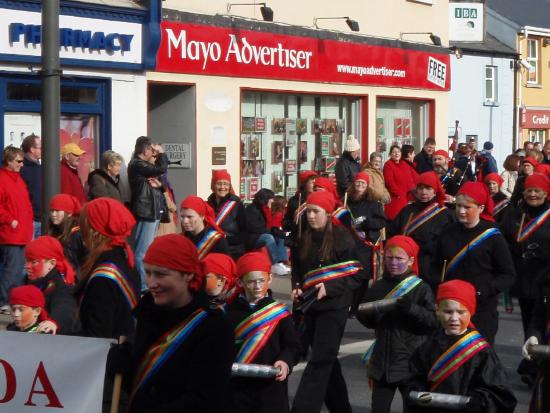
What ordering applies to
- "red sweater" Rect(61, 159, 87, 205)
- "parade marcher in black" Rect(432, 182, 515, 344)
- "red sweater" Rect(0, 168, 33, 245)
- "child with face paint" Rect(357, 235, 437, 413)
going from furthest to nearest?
"red sweater" Rect(61, 159, 87, 205), "red sweater" Rect(0, 168, 33, 245), "parade marcher in black" Rect(432, 182, 515, 344), "child with face paint" Rect(357, 235, 437, 413)

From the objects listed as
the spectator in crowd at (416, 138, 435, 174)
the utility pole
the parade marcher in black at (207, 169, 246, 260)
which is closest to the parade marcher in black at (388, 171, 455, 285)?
the parade marcher in black at (207, 169, 246, 260)

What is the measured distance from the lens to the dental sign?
598 inches

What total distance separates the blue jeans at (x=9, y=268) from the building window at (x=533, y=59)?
29.5 meters

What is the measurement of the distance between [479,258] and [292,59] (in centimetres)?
1252

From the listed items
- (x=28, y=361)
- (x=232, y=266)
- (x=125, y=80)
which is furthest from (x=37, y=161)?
(x=28, y=361)

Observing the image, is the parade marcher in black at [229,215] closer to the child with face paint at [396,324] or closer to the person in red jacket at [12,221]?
the person in red jacket at [12,221]

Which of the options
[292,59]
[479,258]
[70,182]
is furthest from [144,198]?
[292,59]

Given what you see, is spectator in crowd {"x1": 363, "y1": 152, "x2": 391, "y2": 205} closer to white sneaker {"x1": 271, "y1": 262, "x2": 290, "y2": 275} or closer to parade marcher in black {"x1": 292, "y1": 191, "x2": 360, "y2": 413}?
white sneaker {"x1": 271, "y1": 262, "x2": 290, "y2": 275}

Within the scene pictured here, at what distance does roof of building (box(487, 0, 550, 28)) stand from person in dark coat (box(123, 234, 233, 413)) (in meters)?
37.0

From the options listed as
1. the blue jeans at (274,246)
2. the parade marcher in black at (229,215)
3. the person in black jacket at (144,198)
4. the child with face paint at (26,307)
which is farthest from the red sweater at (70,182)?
the child with face paint at (26,307)

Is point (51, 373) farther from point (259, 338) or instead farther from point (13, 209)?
point (13, 209)

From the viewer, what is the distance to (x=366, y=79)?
76.3 feet

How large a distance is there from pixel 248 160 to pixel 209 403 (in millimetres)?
16181

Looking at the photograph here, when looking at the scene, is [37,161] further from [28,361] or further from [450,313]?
[28,361]
